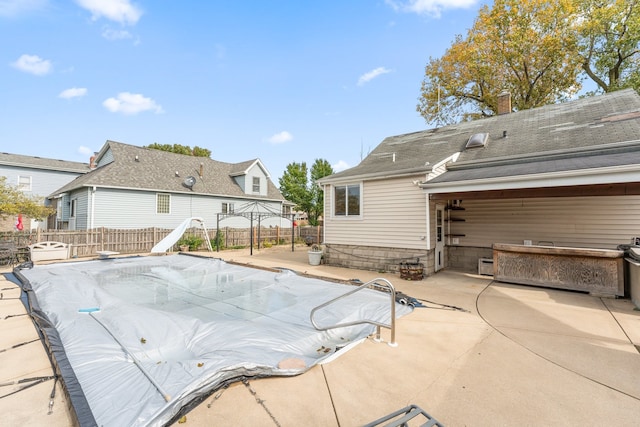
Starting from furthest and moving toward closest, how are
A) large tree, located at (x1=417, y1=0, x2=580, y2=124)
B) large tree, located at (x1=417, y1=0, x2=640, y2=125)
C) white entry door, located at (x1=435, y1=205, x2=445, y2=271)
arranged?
large tree, located at (x1=417, y1=0, x2=580, y2=124)
large tree, located at (x1=417, y1=0, x2=640, y2=125)
white entry door, located at (x1=435, y1=205, x2=445, y2=271)

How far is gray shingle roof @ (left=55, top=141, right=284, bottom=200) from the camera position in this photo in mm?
15218

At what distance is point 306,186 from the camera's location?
2994cm

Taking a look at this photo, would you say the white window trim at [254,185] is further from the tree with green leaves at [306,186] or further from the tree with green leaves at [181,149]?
the tree with green leaves at [181,149]

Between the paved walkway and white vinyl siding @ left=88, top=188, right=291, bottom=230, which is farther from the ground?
white vinyl siding @ left=88, top=188, right=291, bottom=230

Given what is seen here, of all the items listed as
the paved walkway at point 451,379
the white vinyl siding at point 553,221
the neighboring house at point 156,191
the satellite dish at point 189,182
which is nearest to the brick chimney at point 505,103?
the white vinyl siding at point 553,221

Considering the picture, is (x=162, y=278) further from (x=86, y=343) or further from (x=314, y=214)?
(x=314, y=214)

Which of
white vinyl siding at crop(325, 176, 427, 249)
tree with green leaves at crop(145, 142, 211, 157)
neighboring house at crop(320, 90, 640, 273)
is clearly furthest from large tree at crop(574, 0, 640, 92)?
tree with green leaves at crop(145, 142, 211, 157)

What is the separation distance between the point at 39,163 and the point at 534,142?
100 feet

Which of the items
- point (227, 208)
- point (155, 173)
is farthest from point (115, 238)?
point (227, 208)

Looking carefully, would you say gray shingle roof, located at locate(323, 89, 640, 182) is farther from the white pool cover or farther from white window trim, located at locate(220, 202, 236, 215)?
white window trim, located at locate(220, 202, 236, 215)

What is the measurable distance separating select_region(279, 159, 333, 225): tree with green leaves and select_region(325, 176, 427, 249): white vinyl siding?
Answer: 64.2 feet

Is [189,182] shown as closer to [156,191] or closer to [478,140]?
[156,191]

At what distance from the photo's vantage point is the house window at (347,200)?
948 centimetres

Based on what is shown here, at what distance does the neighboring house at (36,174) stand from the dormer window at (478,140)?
1009 inches
